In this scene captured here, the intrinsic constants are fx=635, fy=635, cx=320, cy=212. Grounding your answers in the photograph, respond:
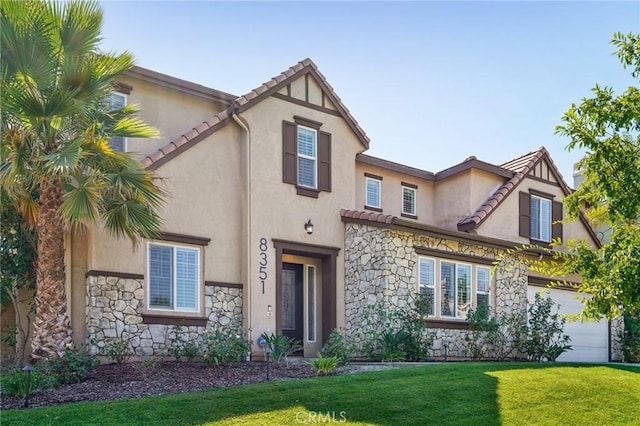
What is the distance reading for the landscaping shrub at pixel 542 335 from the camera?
17.4 metres

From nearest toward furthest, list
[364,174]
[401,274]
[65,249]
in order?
[65,249] → [401,274] → [364,174]

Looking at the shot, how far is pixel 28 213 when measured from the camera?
478 inches

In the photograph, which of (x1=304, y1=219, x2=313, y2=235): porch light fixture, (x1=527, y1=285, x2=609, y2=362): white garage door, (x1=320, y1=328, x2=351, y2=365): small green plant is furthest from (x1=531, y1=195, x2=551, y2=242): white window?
(x1=320, y1=328, x2=351, y2=365): small green plant

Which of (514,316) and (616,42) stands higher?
(616,42)

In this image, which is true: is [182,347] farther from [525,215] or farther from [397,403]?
[525,215]

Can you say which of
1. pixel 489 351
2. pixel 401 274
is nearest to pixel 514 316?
pixel 489 351

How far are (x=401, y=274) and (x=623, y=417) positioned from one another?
6522 mm

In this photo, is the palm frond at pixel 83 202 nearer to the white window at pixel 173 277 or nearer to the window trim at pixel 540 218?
the white window at pixel 173 277

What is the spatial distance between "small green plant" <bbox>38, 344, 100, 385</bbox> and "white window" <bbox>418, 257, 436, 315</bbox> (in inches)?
334

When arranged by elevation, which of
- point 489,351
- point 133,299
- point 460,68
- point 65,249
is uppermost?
point 460,68

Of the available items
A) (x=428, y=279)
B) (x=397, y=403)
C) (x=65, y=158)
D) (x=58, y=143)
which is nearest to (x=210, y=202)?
(x=58, y=143)

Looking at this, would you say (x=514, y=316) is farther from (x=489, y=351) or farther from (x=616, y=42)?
(x=616, y=42)

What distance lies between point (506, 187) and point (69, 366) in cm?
1452

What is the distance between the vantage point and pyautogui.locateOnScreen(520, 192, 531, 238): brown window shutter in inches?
817
